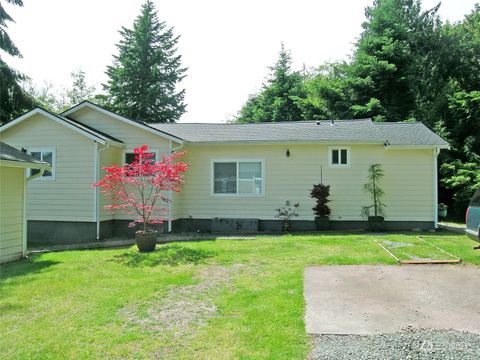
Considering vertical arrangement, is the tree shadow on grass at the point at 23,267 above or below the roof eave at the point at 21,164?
below

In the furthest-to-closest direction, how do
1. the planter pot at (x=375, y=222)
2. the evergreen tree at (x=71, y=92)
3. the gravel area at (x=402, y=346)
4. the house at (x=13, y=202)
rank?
the evergreen tree at (x=71, y=92) → the planter pot at (x=375, y=222) → the house at (x=13, y=202) → the gravel area at (x=402, y=346)

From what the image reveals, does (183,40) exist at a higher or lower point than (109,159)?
higher

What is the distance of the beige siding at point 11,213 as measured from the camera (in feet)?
28.3

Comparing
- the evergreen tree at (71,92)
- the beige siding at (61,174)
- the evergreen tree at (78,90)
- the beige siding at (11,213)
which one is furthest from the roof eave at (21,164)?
the evergreen tree at (78,90)

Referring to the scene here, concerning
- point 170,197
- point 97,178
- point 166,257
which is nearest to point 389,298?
point 166,257

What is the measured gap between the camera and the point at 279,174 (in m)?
13.1

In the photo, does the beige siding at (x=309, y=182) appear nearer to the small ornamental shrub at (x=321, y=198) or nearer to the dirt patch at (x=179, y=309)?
the small ornamental shrub at (x=321, y=198)

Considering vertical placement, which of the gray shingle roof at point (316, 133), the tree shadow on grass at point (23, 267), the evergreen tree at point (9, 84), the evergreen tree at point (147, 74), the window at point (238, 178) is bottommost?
the tree shadow on grass at point (23, 267)

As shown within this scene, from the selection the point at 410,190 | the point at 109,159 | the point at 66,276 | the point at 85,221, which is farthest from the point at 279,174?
the point at 66,276

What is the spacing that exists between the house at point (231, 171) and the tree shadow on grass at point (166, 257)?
3.61 meters

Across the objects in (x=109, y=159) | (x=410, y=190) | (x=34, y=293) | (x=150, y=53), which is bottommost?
(x=34, y=293)

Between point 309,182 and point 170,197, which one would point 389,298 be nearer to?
point 309,182

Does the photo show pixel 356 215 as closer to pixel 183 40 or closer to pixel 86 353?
pixel 86 353

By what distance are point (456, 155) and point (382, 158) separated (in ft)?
27.6
